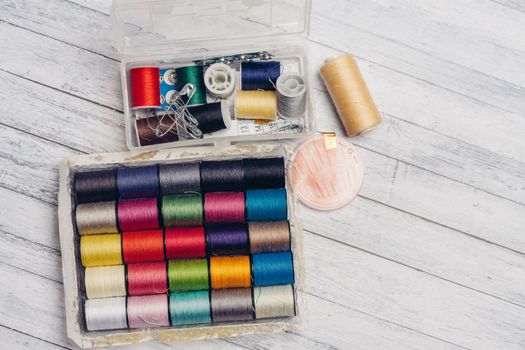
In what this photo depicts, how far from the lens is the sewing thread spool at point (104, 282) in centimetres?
210

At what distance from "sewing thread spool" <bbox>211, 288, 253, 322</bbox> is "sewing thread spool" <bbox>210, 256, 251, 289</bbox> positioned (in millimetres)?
35

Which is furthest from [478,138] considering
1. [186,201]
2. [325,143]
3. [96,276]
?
[96,276]

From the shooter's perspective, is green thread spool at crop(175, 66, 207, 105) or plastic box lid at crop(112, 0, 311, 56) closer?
plastic box lid at crop(112, 0, 311, 56)

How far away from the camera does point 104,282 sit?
82.8 inches

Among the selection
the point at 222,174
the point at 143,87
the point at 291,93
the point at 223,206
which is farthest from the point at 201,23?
the point at 223,206

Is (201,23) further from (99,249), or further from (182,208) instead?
(99,249)

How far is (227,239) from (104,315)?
0.50 m

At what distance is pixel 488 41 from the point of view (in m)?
2.32

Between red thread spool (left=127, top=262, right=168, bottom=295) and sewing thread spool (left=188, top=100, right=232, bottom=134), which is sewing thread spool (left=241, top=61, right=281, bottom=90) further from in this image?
red thread spool (left=127, top=262, right=168, bottom=295)

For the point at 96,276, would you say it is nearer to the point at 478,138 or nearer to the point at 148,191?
the point at 148,191

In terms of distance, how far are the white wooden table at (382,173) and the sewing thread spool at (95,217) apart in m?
0.17

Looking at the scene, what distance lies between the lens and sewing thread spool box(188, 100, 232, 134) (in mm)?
2098

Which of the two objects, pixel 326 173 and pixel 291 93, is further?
pixel 326 173

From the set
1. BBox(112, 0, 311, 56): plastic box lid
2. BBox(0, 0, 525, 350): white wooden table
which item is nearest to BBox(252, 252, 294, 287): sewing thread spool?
BBox(0, 0, 525, 350): white wooden table
